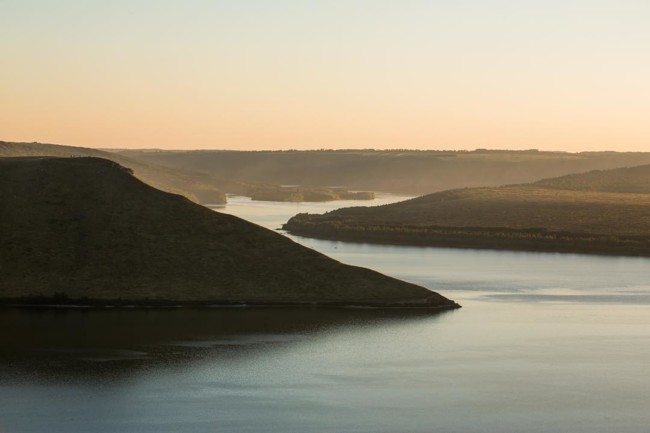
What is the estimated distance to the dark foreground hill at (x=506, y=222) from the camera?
109m

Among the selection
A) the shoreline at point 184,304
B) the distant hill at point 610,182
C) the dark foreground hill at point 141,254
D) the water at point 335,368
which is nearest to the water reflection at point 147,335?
the water at point 335,368

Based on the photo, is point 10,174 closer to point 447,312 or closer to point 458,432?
point 447,312

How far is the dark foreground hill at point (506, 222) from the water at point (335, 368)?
41121 mm

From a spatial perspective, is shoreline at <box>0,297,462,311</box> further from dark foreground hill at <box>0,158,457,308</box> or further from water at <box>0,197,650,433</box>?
water at <box>0,197,650,433</box>

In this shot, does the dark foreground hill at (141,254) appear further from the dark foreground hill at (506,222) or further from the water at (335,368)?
the dark foreground hill at (506,222)

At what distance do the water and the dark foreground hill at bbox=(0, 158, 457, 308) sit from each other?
2.47 metres

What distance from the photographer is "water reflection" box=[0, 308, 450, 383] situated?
42969 mm

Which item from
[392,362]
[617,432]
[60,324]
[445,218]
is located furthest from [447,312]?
[445,218]

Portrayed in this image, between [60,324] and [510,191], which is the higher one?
[510,191]

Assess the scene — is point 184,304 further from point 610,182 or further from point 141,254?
point 610,182

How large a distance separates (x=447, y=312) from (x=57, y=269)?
21078mm

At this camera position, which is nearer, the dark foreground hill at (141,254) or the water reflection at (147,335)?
the water reflection at (147,335)

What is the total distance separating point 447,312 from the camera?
59.8 metres

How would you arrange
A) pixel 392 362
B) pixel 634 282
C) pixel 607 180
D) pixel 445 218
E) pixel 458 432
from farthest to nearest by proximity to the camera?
pixel 607 180
pixel 445 218
pixel 634 282
pixel 392 362
pixel 458 432
